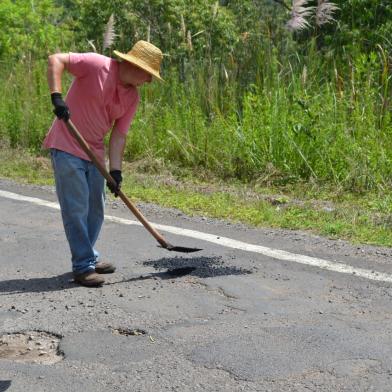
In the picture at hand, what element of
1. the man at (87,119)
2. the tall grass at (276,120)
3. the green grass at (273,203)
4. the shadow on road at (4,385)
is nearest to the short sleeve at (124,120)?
the man at (87,119)

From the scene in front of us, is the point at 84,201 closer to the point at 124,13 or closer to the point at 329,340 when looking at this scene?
the point at 329,340

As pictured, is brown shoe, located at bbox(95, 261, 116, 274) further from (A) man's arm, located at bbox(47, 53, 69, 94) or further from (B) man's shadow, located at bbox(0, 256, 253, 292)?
(A) man's arm, located at bbox(47, 53, 69, 94)

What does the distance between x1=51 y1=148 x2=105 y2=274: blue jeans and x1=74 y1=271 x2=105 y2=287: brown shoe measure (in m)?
0.03

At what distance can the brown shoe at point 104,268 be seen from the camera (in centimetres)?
575

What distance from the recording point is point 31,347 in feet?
14.5

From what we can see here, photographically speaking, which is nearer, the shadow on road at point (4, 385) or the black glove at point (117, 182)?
the shadow on road at point (4, 385)

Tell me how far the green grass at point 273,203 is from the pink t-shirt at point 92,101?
204 cm

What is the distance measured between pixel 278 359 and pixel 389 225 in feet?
10.5

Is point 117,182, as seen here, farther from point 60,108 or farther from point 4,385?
point 4,385

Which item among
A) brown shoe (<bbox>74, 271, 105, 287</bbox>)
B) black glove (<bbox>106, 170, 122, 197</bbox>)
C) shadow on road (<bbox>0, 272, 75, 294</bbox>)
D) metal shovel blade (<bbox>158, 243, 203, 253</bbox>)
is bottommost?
shadow on road (<bbox>0, 272, 75, 294</bbox>)

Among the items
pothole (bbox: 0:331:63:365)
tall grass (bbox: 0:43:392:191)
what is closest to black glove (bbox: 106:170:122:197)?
pothole (bbox: 0:331:63:365)

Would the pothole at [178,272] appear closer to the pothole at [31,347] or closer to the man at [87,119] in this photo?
the man at [87,119]

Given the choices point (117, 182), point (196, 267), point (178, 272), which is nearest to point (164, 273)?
point (178, 272)

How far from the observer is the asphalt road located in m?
3.95
